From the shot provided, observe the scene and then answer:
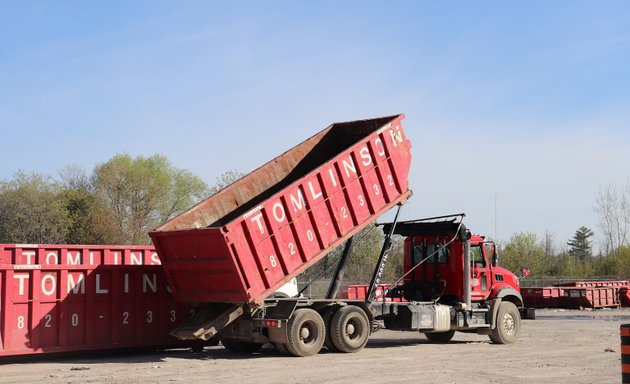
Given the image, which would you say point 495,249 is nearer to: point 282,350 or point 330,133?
point 330,133

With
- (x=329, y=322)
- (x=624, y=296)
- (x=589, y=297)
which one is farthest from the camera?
(x=624, y=296)

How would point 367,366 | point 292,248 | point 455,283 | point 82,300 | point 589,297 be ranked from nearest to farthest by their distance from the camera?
point 367,366 < point 292,248 < point 82,300 < point 455,283 < point 589,297

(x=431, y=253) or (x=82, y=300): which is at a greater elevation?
(x=431, y=253)

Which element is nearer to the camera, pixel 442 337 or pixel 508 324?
pixel 508 324

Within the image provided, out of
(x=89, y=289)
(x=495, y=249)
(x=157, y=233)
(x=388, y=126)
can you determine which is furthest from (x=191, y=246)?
(x=495, y=249)

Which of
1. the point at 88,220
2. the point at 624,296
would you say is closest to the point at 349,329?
the point at 624,296

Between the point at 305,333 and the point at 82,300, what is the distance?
4367 millimetres

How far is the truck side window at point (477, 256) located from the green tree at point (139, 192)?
40.6 meters

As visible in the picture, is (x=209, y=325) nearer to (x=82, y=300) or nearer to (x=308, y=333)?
(x=308, y=333)

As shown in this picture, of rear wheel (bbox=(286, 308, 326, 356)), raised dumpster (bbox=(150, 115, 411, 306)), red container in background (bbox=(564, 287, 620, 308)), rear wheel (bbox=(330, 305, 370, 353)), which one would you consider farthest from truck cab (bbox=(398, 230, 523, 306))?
red container in background (bbox=(564, 287, 620, 308))

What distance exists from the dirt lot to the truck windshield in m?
2.04

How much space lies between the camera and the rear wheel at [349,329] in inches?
619

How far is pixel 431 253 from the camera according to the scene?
18.8m

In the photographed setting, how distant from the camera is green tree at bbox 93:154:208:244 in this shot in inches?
2263
